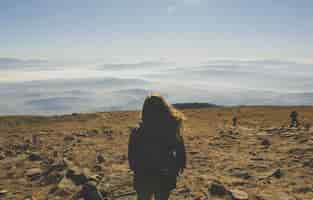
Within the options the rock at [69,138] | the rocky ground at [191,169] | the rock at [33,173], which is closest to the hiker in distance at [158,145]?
the rocky ground at [191,169]

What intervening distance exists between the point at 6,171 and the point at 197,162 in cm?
1000

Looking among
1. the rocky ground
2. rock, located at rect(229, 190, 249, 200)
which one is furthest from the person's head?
rock, located at rect(229, 190, 249, 200)

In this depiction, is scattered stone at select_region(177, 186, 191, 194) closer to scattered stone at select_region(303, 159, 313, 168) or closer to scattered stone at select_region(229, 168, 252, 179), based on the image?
scattered stone at select_region(229, 168, 252, 179)

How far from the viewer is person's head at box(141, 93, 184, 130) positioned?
7492mm

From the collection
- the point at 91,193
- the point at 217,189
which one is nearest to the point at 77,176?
the point at 91,193

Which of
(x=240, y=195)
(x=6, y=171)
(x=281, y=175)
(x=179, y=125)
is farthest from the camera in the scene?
(x=6, y=171)

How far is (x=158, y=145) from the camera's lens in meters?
7.54

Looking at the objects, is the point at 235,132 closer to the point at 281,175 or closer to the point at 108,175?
the point at 281,175

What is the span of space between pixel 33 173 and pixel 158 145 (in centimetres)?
989

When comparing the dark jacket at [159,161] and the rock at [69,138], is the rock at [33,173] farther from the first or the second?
the rock at [69,138]

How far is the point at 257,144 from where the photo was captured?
67.3 feet

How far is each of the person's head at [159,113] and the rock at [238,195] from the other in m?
4.82

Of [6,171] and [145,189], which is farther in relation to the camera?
[6,171]

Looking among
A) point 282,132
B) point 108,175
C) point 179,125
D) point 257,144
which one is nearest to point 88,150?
point 108,175
